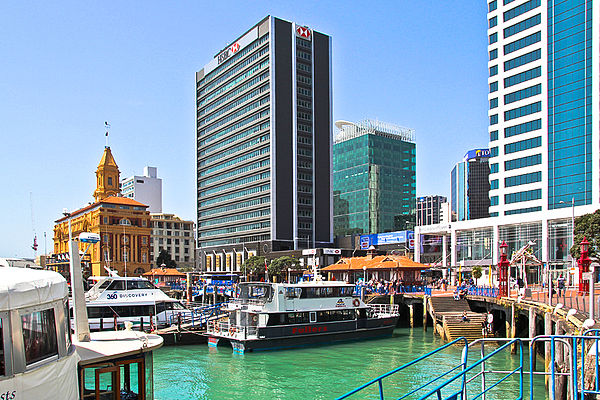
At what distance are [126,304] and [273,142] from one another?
77.9 meters

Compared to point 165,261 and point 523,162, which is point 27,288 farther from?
point 165,261

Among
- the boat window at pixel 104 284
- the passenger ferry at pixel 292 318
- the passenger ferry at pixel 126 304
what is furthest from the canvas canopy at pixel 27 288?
the boat window at pixel 104 284

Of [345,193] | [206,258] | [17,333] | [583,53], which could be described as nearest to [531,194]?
[583,53]

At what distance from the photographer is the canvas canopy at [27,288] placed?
7375mm

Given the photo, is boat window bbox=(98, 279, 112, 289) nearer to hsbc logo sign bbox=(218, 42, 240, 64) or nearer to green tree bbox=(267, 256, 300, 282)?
green tree bbox=(267, 256, 300, 282)

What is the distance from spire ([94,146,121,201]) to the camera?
13238 centimetres

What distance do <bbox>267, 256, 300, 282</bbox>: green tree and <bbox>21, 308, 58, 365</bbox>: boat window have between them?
83088 mm

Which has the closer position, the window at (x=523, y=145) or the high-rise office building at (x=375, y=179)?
the window at (x=523, y=145)

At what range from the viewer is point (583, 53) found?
211ft

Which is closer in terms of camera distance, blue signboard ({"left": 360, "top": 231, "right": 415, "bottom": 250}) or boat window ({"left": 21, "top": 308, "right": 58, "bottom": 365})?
boat window ({"left": 21, "top": 308, "right": 58, "bottom": 365})

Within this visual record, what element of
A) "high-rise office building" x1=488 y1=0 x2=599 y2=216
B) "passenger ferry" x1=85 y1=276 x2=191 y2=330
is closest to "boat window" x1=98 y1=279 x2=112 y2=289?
"passenger ferry" x1=85 y1=276 x2=191 y2=330

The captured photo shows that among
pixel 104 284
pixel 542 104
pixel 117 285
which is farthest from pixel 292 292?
pixel 542 104

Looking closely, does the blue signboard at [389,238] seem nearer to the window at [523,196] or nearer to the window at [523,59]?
the window at [523,196]

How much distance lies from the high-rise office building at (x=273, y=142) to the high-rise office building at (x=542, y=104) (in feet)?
163
